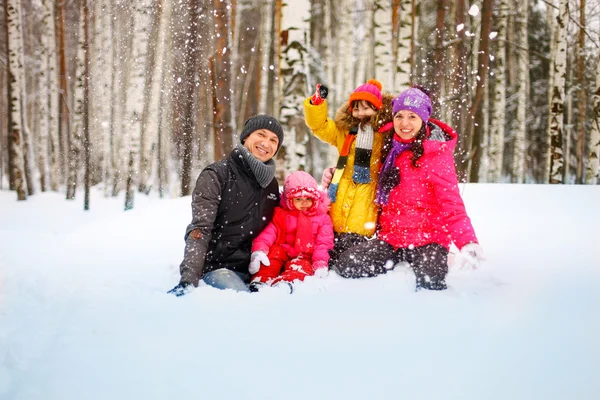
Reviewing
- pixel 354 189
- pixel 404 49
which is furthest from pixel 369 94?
pixel 404 49

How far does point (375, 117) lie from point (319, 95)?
0.50 meters

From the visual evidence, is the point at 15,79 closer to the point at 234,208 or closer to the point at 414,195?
the point at 234,208

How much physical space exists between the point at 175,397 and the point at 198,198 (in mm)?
1621

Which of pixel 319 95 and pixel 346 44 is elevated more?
pixel 346 44

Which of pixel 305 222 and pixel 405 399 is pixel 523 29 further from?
pixel 405 399

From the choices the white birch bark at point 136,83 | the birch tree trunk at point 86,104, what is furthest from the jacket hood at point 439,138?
the birch tree trunk at point 86,104

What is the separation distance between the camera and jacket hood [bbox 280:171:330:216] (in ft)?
11.1

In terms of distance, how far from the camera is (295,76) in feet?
20.2

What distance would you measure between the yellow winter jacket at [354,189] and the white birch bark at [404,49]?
424cm

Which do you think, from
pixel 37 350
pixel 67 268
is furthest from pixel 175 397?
pixel 67 268

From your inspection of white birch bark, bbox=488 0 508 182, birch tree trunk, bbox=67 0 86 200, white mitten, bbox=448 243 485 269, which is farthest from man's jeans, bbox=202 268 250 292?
white birch bark, bbox=488 0 508 182

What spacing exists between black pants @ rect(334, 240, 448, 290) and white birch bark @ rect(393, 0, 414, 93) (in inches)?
197

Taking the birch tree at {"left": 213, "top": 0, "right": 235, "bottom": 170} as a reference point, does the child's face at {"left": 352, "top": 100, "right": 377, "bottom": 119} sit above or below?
below

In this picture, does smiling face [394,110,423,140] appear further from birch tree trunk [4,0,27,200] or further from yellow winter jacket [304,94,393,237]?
birch tree trunk [4,0,27,200]
